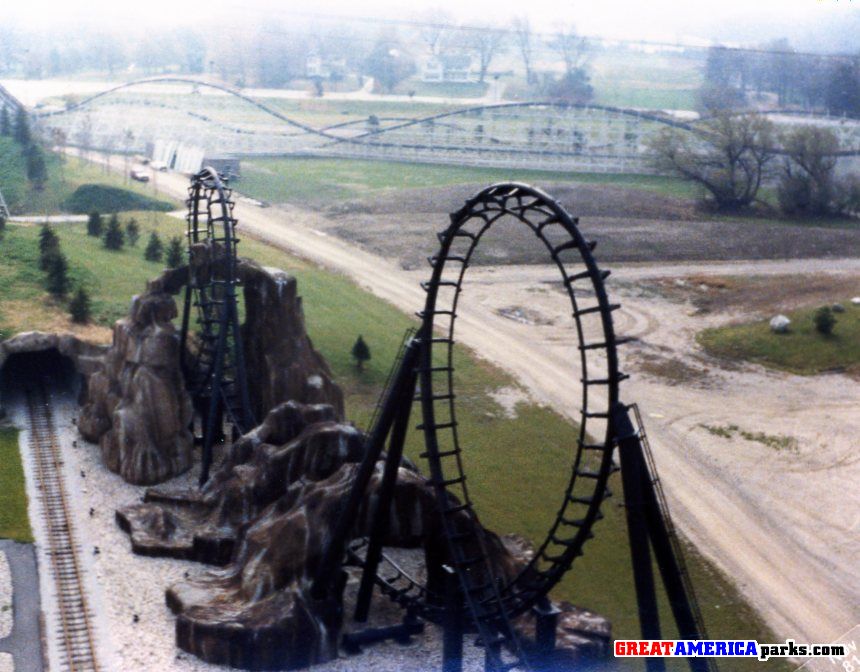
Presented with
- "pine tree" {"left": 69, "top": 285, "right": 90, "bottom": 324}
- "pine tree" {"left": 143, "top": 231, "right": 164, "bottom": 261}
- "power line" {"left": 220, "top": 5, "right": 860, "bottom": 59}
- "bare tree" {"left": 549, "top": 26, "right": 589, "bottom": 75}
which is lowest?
"pine tree" {"left": 69, "top": 285, "right": 90, "bottom": 324}

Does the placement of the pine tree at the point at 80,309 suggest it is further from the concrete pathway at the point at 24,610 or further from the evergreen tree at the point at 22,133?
the evergreen tree at the point at 22,133

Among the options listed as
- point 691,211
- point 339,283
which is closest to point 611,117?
point 691,211

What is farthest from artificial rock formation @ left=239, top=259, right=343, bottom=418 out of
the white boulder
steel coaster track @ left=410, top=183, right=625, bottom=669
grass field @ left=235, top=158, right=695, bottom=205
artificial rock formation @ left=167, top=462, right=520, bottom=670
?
grass field @ left=235, top=158, right=695, bottom=205

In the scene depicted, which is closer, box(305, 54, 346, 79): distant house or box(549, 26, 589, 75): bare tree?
box(305, 54, 346, 79): distant house

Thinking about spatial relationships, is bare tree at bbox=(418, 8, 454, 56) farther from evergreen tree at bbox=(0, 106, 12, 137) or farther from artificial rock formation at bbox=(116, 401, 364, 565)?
artificial rock formation at bbox=(116, 401, 364, 565)

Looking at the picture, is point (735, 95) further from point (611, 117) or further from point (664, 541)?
point (664, 541)

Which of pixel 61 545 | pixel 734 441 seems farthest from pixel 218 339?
pixel 734 441

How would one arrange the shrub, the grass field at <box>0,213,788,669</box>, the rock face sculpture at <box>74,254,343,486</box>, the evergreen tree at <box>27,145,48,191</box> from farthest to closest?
the shrub → the evergreen tree at <box>27,145,48,191</box> → the rock face sculpture at <box>74,254,343,486</box> → the grass field at <box>0,213,788,669</box>

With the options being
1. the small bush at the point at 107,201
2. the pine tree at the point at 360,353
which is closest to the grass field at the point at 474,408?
the pine tree at the point at 360,353
